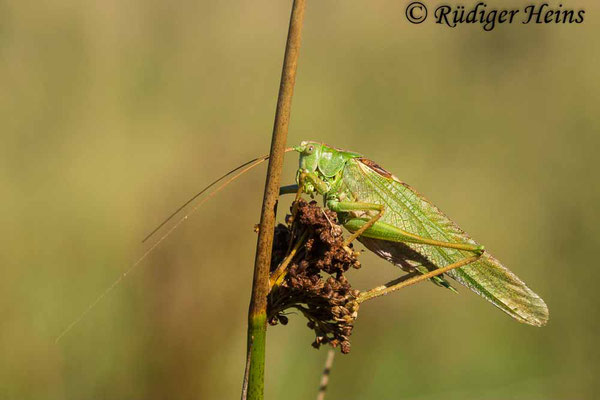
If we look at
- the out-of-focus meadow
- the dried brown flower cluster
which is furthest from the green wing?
the out-of-focus meadow

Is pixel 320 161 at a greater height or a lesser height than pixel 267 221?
greater

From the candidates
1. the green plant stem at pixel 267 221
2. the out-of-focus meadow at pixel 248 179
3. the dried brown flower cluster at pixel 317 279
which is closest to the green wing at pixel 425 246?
the dried brown flower cluster at pixel 317 279

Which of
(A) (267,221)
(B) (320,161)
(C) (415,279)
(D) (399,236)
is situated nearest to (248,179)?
(B) (320,161)

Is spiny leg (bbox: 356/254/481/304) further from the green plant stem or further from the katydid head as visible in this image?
the green plant stem

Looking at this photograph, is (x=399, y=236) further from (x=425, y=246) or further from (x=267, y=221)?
(x=267, y=221)

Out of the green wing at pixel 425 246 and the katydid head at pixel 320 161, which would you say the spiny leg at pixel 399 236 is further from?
the katydid head at pixel 320 161

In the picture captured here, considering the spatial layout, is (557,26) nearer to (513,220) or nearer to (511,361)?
(513,220)
